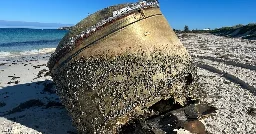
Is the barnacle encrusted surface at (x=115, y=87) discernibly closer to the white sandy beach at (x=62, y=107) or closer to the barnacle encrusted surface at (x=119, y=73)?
the barnacle encrusted surface at (x=119, y=73)

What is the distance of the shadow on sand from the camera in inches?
200

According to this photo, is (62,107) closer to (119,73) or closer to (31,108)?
(31,108)

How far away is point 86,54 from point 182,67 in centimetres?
129

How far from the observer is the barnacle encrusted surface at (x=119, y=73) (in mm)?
3842

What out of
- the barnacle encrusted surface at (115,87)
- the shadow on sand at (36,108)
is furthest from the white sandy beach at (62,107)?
the barnacle encrusted surface at (115,87)

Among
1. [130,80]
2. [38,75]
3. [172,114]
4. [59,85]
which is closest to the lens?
[130,80]

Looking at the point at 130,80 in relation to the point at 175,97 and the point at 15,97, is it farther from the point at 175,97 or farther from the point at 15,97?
the point at 15,97

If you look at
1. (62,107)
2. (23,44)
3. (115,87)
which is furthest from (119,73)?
(23,44)

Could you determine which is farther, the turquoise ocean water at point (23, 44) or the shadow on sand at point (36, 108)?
the turquoise ocean water at point (23, 44)

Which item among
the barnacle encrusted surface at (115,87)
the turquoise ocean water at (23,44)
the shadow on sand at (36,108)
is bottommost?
the shadow on sand at (36,108)

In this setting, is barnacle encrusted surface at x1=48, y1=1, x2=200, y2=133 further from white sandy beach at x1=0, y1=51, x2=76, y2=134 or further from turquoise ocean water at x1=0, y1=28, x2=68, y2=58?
turquoise ocean water at x1=0, y1=28, x2=68, y2=58

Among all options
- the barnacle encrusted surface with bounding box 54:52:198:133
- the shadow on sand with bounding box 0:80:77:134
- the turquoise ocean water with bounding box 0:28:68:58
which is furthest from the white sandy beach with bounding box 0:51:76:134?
the turquoise ocean water with bounding box 0:28:68:58

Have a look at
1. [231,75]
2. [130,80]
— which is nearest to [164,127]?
[130,80]

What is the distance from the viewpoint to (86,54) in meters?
3.94
